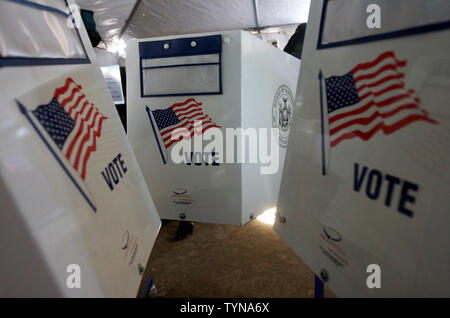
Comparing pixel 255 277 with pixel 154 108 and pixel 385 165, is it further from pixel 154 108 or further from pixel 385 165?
pixel 385 165

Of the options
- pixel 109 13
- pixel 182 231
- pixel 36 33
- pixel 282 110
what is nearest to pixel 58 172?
pixel 36 33

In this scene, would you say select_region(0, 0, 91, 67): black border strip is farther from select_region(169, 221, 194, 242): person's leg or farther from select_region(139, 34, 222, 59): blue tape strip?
select_region(169, 221, 194, 242): person's leg

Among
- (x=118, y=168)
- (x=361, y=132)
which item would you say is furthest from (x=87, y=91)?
(x=361, y=132)

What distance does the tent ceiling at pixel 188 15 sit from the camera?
9.56 ft

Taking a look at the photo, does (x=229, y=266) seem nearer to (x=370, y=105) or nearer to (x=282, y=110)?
(x=282, y=110)

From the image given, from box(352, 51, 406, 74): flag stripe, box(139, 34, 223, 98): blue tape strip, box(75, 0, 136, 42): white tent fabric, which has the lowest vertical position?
box(352, 51, 406, 74): flag stripe

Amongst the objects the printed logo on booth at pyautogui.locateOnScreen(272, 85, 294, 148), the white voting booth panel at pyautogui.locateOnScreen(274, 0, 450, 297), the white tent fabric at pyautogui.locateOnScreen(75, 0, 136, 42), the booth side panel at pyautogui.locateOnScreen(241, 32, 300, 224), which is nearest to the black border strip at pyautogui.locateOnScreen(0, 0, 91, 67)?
the white voting booth panel at pyautogui.locateOnScreen(274, 0, 450, 297)

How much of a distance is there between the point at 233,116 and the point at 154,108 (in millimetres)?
382

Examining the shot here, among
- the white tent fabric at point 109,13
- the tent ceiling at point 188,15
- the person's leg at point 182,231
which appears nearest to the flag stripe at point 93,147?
the person's leg at point 182,231

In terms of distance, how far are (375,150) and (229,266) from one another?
1389mm

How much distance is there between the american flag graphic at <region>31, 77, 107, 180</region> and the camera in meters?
0.44

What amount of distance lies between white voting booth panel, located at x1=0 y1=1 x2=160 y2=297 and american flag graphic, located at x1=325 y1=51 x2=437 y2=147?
1.82 feet

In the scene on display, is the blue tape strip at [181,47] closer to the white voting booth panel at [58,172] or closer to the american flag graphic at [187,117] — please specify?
the american flag graphic at [187,117]

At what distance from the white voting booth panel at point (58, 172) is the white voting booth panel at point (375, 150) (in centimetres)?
48
